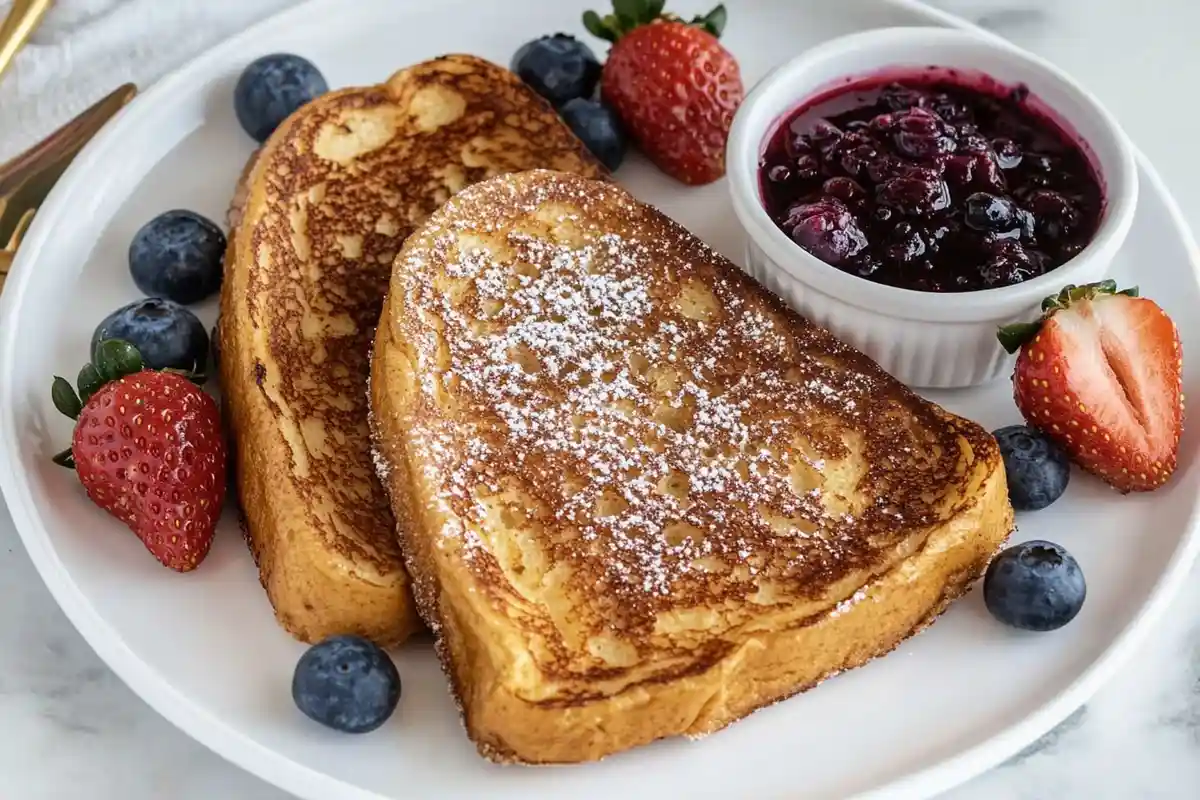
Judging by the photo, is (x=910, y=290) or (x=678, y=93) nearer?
(x=910, y=290)

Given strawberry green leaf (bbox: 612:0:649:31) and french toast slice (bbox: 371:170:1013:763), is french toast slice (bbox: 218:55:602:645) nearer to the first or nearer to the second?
french toast slice (bbox: 371:170:1013:763)

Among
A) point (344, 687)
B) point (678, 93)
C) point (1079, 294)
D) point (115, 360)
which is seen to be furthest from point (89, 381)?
point (1079, 294)

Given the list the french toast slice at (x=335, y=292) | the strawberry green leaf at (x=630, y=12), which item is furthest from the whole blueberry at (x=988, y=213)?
the strawberry green leaf at (x=630, y=12)

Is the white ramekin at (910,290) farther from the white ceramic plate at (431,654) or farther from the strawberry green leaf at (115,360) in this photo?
the strawberry green leaf at (115,360)

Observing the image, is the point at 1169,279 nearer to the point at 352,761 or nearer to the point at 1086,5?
the point at 1086,5

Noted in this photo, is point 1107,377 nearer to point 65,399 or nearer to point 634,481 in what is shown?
point 634,481

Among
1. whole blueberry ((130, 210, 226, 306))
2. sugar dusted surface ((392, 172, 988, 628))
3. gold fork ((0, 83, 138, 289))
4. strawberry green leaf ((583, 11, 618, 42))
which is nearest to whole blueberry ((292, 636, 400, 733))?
sugar dusted surface ((392, 172, 988, 628))
